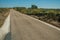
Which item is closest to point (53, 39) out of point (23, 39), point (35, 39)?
point (35, 39)

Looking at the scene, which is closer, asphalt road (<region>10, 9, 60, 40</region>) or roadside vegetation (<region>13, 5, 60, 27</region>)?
asphalt road (<region>10, 9, 60, 40</region>)

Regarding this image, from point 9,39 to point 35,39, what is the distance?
5.47ft

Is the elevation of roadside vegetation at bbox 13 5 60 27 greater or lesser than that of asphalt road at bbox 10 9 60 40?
lesser

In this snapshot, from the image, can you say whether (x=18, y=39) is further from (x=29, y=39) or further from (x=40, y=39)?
(x=40, y=39)

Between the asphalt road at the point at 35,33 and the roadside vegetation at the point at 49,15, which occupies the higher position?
the asphalt road at the point at 35,33

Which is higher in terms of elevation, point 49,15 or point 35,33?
point 35,33

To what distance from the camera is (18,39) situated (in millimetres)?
9969

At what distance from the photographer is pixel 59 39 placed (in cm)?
978

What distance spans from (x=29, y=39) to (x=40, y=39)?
67 cm

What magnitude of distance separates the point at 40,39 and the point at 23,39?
1.04m

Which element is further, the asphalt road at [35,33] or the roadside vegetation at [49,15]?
the roadside vegetation at [49,15]

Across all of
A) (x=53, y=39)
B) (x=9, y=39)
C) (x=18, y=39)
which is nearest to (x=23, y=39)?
(x=18, y=39)

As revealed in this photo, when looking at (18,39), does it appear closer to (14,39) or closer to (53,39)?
(14,39)

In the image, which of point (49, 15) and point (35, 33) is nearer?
point (35, 33)
